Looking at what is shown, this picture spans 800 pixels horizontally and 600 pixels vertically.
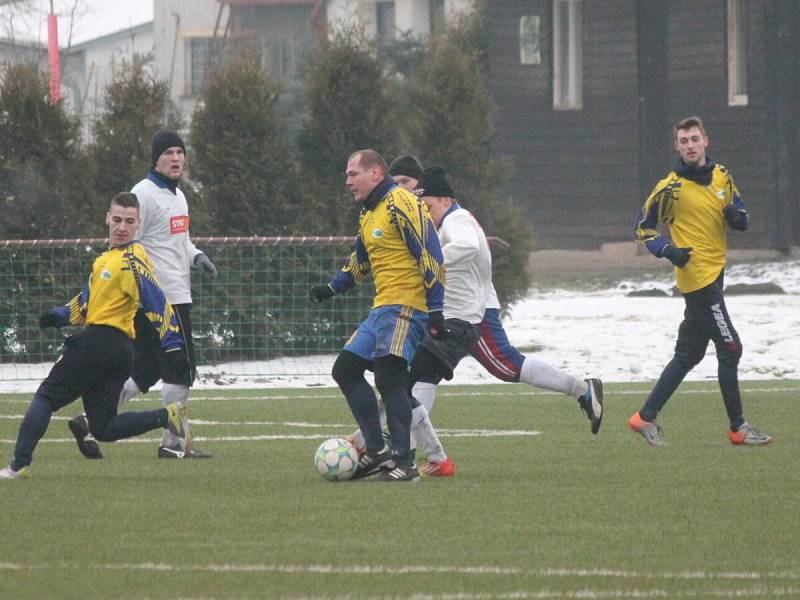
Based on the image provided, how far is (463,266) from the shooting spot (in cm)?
948

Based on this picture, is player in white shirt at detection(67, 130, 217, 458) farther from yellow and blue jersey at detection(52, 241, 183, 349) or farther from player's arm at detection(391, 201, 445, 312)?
player's arm at detection(391, 201, 445, 312)

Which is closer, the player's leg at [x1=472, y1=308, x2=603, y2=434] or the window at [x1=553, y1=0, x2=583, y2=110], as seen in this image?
the player's leg at [x1=472, y1=308, x2=603, y2=434]

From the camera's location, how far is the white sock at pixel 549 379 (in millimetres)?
9836

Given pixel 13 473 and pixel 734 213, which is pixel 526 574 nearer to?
pixel 13 473

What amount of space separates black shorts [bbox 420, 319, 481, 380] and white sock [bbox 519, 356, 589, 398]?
1.75ft

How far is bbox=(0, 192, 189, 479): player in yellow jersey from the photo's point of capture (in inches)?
343

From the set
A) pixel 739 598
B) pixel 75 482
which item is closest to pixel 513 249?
pixel 75 482

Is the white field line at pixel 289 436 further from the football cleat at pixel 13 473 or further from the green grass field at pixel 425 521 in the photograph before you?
the football cleat at pixel 13 473

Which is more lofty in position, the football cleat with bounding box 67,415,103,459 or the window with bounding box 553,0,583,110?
the window with bounding box 553,0,583,110

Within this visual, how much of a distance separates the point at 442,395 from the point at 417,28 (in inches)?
1484

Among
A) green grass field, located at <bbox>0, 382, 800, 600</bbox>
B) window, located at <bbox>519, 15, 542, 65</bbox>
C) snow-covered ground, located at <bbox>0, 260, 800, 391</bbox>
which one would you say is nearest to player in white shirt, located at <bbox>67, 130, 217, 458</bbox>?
green grass field, located at <bbox>0, 382, 800, 600</bbox>

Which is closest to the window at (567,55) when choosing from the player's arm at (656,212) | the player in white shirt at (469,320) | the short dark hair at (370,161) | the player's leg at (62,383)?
the player's arm at (656,212)

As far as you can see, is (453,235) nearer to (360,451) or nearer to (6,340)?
(360,451)

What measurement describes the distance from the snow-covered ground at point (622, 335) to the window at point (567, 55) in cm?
535
